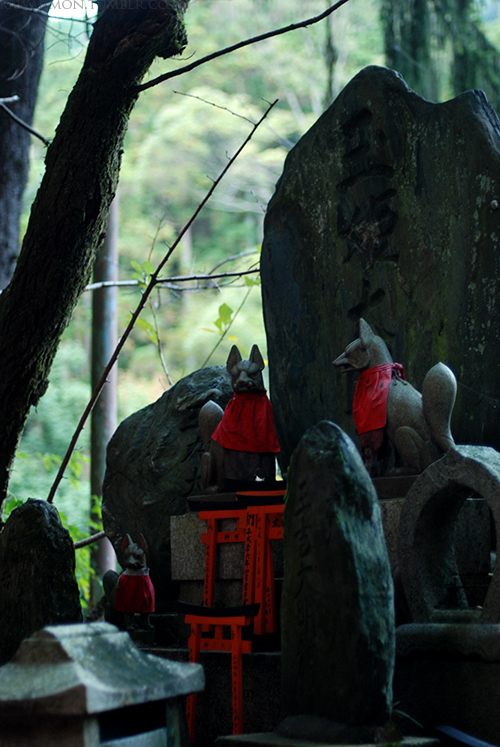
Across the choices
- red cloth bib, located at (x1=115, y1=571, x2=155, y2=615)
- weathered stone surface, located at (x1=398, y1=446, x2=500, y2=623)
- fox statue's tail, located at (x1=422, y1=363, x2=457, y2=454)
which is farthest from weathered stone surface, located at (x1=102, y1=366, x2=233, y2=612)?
weathered stone surface, located at (x1=398, y1=446, x2=500, y2=623)

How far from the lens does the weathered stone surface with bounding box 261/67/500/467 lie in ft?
13.2

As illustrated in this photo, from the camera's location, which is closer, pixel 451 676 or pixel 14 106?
pixel 451 676

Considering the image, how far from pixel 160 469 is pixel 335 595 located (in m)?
2.97

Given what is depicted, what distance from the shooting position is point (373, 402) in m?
3.70

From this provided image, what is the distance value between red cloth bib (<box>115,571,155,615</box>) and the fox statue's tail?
6.16ft

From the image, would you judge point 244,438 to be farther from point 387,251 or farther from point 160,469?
point 387,251

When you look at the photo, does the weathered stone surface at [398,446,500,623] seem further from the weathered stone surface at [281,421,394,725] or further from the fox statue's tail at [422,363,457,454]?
the weathered stone surface at [281,421,394,725]

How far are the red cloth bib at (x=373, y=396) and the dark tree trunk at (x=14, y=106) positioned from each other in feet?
8.88

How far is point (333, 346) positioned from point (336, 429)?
7.23 ft

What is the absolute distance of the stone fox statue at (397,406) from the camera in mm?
3256

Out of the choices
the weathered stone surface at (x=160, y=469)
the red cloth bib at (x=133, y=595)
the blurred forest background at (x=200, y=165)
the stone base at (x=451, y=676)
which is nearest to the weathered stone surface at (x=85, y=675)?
the stone base at (x=451, y=676)

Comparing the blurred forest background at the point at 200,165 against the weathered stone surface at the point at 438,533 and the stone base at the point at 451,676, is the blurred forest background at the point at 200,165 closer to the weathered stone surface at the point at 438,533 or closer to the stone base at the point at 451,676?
the weathered stone surface at the point at 438,533

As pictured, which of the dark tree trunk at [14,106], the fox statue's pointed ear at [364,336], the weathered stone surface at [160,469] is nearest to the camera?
the fox statue's pointed ear at [364,336]

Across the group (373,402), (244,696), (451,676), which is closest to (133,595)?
(244,696)
